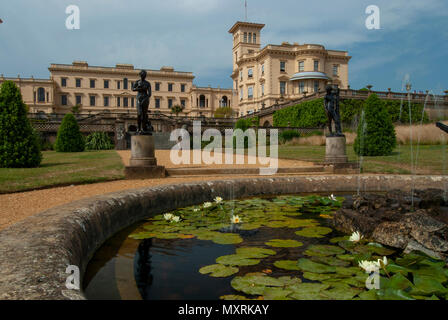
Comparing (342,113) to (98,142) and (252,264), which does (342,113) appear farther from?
(252,264)

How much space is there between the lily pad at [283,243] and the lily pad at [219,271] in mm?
671

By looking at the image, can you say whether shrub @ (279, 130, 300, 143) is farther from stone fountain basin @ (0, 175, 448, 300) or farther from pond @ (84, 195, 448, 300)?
pond @ (84, 195, 448, 300)

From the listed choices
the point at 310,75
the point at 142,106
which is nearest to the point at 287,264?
the point at 142,106

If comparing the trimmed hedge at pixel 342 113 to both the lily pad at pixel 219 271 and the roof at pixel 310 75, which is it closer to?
the roof at pixel 310 75

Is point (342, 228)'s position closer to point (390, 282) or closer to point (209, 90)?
point (390, 282)

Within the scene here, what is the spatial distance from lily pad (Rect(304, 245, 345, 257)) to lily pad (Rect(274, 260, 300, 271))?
285mm

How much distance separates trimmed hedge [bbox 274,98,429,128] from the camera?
30422mm

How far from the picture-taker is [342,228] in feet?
11.4

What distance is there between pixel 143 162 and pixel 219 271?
6.21 metres

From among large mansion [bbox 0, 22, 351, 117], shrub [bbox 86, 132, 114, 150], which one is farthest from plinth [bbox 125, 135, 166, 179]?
large mansion [bbox 0, 22, 351, 117]

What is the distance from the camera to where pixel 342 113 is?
30.6 meters
